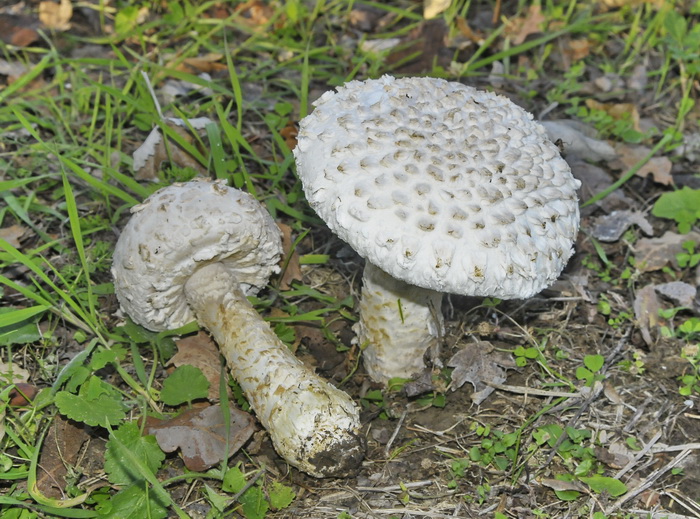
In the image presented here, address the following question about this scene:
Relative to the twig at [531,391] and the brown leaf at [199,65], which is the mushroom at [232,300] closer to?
the twig at [531,391]

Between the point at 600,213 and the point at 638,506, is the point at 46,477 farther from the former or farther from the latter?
the point at 600,213

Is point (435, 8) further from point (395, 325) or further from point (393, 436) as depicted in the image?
point (393, 436)

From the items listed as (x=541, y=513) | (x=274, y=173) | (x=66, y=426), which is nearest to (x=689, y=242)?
(x=541, y=513)

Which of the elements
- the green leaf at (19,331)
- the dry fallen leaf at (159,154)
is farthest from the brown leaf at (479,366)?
the green leaf at (19,331)

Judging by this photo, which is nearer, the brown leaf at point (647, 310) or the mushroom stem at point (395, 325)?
the mushroom stem at point (395, 325)

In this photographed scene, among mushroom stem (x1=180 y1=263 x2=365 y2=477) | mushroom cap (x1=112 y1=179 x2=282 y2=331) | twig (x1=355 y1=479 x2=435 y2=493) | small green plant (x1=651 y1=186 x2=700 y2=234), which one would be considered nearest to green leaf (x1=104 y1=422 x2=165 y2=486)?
mushroom stem (x1=180 y1=263 x2=365 y2=477)

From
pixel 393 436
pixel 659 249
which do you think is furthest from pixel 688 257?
pixel 393 436
